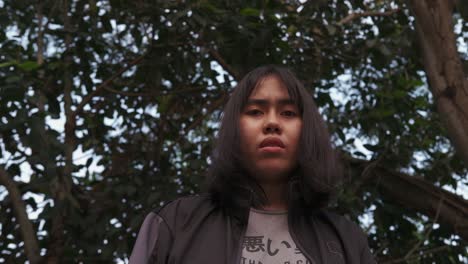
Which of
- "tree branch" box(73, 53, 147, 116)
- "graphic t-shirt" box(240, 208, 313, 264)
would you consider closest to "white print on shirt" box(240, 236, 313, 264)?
"graphic t-shirt" box(240, 208, 313, 264)

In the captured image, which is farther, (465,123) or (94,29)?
(94,29)

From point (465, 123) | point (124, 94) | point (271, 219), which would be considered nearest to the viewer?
point (271, 219)

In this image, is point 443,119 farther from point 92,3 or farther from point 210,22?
point 92,3

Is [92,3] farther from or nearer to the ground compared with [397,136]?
farther from the ground

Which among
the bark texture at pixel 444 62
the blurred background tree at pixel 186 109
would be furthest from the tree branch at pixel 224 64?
the bark texture at pixel 444 62

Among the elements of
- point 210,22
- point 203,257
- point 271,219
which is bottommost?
point 203,257

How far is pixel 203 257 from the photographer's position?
5.35 feet

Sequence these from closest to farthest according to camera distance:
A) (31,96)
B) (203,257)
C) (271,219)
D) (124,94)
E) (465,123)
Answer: (203,257), (271,219), (465,123), (31,96), (124,94)

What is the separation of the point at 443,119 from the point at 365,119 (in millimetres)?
952

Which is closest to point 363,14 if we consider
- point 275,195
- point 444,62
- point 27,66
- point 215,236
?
point 444,62

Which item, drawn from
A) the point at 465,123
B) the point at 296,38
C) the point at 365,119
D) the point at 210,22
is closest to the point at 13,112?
the point at 210,22

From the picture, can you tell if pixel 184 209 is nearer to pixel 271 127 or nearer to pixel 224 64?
pixel 271 127

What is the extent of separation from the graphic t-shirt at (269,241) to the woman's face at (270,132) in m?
0.11

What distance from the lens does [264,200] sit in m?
1.84
